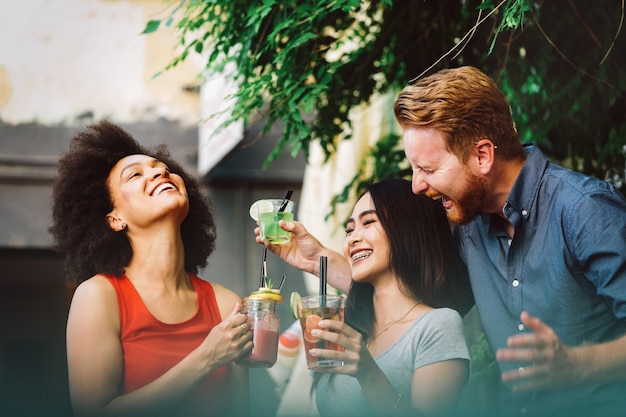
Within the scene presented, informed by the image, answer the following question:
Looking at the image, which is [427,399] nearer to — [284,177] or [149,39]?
[284,177]

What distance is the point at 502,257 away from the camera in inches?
103

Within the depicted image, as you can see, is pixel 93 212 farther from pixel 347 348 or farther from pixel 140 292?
pixel 347 348

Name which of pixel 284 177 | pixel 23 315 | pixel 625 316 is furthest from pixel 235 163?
pixel 625 316

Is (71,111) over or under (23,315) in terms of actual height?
over

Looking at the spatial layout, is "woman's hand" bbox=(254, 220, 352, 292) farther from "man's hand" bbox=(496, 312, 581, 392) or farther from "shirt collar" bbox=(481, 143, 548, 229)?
"man's hand" bbox=(496, 312, 581, 392)

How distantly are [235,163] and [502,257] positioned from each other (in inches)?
154

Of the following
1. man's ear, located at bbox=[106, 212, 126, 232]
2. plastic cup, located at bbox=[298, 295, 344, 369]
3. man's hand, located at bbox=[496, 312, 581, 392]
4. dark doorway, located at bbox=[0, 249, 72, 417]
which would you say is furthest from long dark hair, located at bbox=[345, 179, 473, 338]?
dark doorway, located at bbox=[0, 249, 72, 417]

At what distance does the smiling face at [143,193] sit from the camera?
2482 mm

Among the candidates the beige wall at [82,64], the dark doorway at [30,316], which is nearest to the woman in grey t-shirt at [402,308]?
the dark doorway at [30,316]

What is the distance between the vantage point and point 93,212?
8.34 feet

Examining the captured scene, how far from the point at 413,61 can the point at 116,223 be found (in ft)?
6.60

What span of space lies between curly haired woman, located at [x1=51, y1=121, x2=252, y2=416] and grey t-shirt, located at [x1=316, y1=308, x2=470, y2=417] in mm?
271

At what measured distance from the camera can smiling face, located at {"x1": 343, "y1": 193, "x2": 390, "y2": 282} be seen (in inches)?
102

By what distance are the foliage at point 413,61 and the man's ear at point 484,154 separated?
2.85ft
